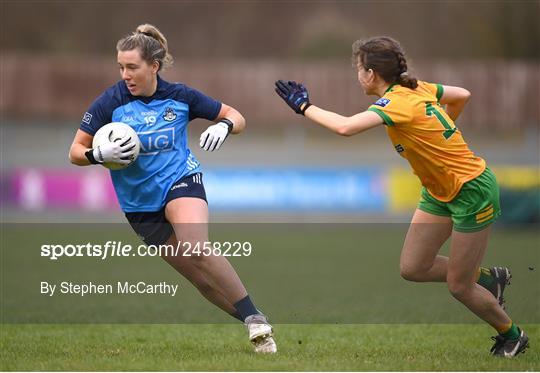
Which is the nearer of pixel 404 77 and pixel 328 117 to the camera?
pixel 328 117

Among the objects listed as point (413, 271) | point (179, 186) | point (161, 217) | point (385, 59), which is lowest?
point (413, 271)

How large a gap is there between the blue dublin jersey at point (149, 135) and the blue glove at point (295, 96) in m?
→ 0.72

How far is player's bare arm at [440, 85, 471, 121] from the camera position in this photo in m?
5.74

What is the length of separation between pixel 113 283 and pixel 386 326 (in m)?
3.83

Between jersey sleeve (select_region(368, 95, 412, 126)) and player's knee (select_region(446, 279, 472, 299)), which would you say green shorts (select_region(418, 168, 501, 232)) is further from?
jersey sleeve (select_region(368, 95, 412, 126))

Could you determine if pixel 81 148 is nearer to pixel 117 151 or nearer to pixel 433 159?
pixel 117 151

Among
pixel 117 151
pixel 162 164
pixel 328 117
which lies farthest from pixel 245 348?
pixel 328 117

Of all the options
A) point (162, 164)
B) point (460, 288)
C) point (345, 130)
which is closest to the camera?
point (345, 130)

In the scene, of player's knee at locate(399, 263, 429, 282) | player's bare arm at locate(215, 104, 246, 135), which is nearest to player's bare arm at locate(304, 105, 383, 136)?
player's bare arm at locate(215, 104, 246, 135)

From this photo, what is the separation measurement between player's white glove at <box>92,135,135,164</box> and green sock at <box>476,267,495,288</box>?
8.09 ft

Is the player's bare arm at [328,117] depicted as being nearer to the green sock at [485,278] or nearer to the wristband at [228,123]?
the wristband at [228,123]

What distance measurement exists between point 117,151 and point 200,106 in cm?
77

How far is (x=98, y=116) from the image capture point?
5.51 m

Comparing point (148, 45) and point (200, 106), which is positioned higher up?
point (148, 45)
